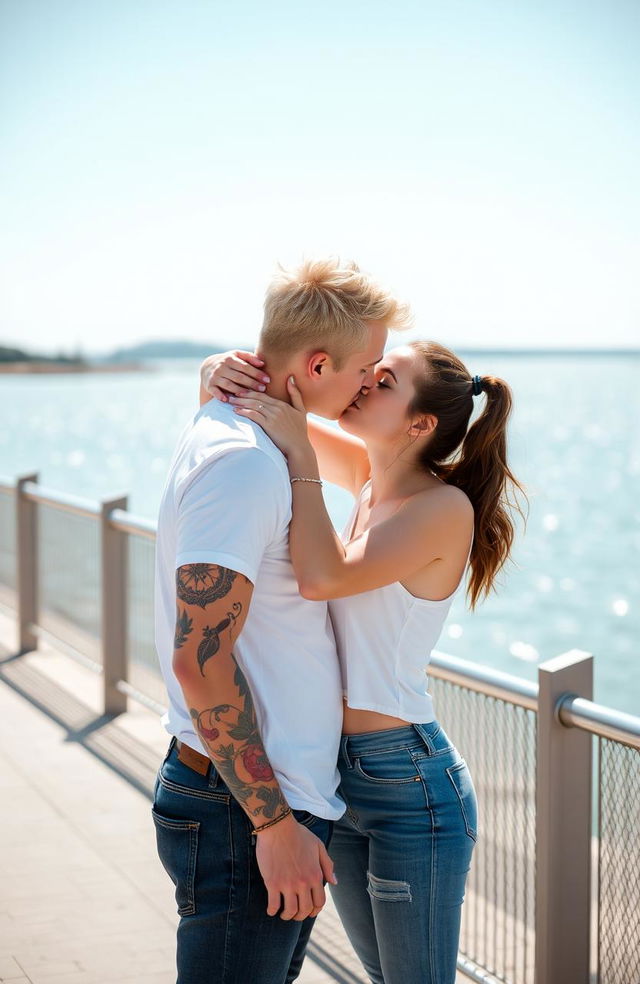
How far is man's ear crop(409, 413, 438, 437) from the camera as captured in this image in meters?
2.48

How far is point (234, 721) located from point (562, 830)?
1.54 metres

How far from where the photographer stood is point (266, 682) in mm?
2078

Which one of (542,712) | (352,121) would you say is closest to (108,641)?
(542,712)

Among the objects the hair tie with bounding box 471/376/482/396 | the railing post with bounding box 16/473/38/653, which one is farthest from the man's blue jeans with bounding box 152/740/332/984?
the railing post with bounding box 16/473/38/653

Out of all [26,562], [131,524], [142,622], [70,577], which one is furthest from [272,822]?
[26,562]

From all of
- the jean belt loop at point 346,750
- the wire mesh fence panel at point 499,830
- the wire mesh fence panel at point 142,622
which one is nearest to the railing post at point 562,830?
the wire mesh fence panel at point 499,830

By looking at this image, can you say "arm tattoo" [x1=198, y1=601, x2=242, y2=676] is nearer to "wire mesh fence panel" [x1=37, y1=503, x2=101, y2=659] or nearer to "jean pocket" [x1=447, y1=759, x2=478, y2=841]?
"jean pocket" [x1=447, y1=759, x2=478, y2=841]

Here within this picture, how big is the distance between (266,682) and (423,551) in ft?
1.52

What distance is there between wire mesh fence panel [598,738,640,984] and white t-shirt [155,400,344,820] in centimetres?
111

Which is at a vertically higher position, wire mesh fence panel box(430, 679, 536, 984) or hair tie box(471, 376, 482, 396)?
hair tie box(471, 376, 482, 396)

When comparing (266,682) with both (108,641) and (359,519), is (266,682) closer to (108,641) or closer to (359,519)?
(359,519)

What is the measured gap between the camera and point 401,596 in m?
2.31

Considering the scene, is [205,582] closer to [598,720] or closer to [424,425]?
[424,425]

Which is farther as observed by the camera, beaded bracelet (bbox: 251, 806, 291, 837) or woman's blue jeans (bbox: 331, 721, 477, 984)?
woman's blue jeans (bbox: 331, 721, 477, 984)
